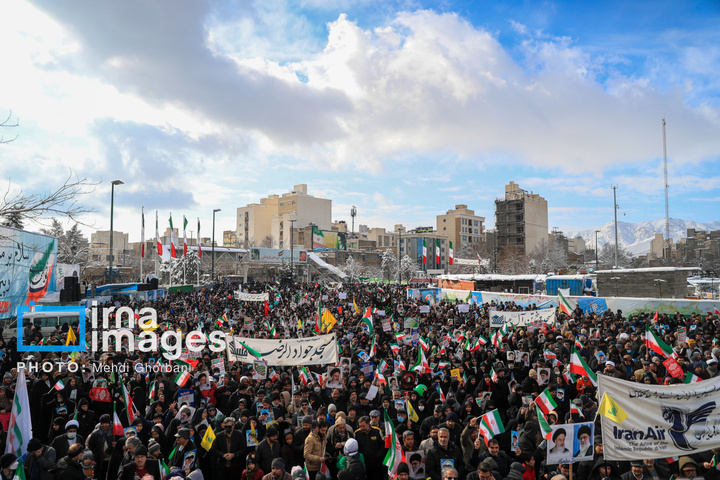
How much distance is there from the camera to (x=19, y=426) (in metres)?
6.27

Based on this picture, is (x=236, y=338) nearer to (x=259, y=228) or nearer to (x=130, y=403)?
(x=130, y=403)

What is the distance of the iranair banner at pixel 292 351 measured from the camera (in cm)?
1045

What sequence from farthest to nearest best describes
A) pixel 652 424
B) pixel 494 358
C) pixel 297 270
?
pixel 297 270 → pixel 494 358 → pixel 652 424

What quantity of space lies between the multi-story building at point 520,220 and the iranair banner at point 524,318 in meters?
71.9

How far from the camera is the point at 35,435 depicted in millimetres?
8484

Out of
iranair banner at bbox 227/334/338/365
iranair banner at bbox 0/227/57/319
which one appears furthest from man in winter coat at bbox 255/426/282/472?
iranair banner at bbox 0/227/57/319

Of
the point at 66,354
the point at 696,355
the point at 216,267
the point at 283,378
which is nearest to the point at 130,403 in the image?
the point at 283,378

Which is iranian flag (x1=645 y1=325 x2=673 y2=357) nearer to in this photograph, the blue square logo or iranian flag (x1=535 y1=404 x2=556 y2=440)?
iranian flag (x1=535 y1=404 x2=556 y2=440)

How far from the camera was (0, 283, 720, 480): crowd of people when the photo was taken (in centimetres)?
591

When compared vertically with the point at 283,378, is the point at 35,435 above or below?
below

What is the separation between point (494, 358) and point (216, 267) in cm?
7193

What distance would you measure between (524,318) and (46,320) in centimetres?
1792

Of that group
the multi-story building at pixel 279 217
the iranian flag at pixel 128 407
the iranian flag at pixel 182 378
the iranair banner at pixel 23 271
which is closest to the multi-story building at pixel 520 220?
the multi-story building at pixel 279 217

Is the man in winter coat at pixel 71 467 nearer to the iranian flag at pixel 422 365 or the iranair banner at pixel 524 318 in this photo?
the iranian flag at pixel 422 365
